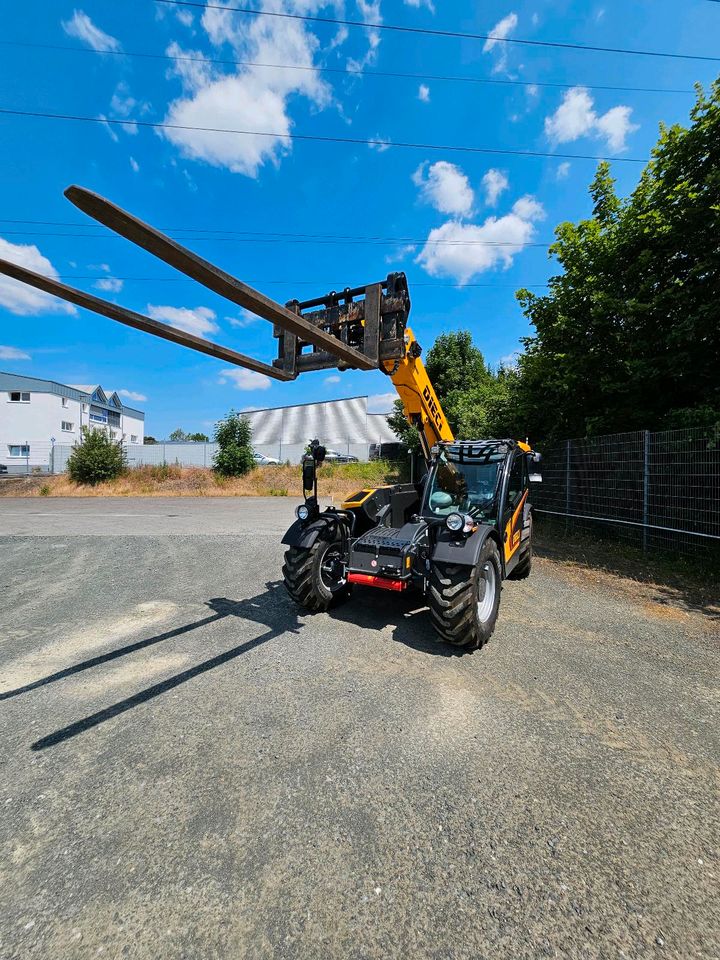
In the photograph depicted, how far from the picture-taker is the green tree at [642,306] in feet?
23.3

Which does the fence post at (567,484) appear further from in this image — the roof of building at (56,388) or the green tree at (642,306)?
the roof of building at (56,388)

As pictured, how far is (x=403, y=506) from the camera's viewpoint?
574 cm

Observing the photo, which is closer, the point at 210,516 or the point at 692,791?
the point at 692,791

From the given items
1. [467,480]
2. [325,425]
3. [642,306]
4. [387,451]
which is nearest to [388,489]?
[467,480]

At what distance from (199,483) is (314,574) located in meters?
21.8

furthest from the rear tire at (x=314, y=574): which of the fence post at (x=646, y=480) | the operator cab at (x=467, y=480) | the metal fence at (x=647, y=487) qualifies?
the fence post at (x=646, y=480)

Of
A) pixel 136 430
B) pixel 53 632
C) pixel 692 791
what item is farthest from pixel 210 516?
pixel 136 430

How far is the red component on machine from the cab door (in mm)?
1527

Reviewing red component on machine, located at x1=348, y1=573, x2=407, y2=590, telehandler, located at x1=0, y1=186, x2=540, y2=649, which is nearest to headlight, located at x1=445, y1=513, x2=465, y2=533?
telehandler, located at x1=0, y1=186, x2=540, y2=649

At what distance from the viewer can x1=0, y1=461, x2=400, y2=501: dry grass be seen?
74.5ft

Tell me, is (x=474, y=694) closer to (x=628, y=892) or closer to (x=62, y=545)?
(x=628, y=892)

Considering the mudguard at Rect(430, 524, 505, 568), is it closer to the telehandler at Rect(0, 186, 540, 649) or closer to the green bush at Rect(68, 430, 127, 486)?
the telehandler at Rect(0, 186, 540, 649)

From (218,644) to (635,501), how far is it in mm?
7814

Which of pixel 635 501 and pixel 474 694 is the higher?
pixel 635 501
